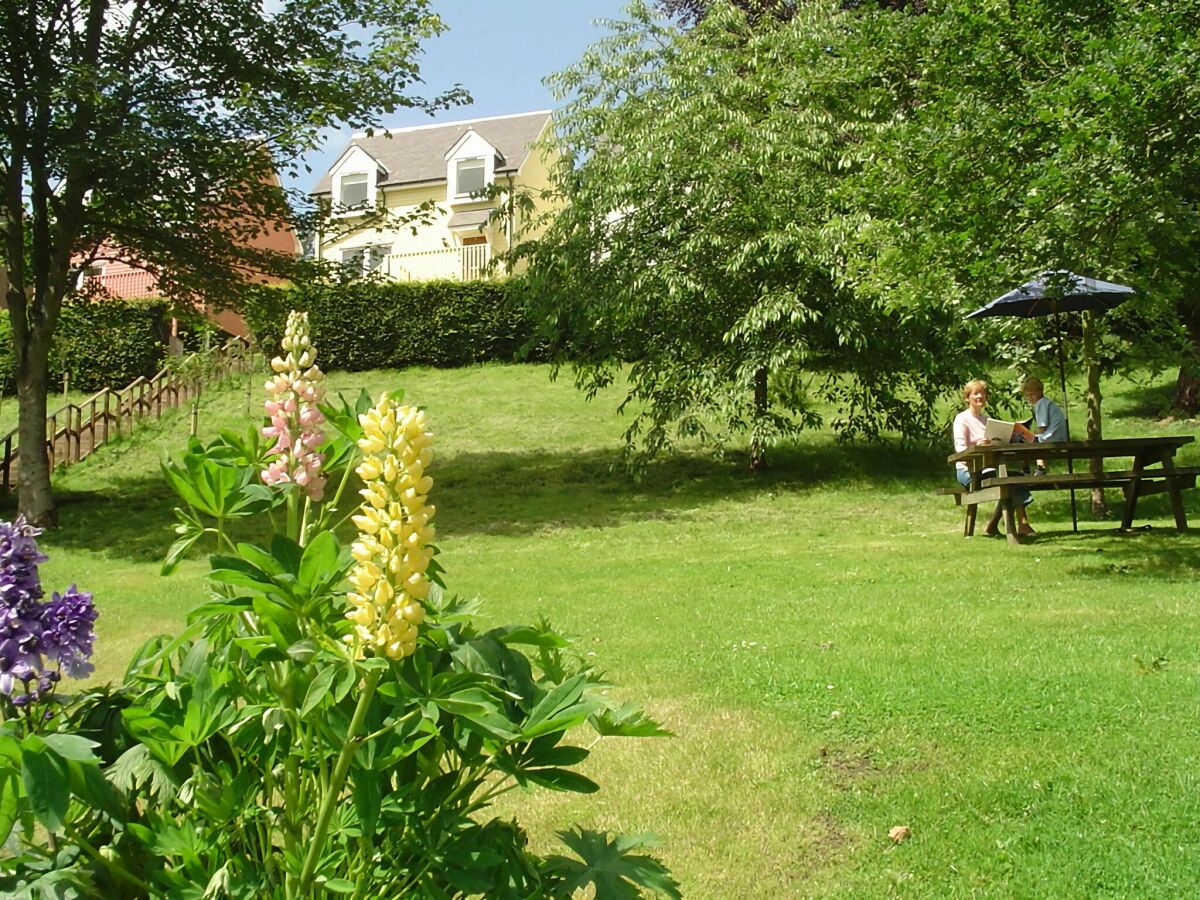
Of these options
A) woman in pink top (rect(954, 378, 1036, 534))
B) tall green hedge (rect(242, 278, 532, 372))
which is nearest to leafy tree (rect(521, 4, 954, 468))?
woman in pink top (rect(954, 378, 1036, 534))

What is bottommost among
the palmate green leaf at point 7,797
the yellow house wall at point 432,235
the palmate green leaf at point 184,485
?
the palmate green leaf at point 7,797

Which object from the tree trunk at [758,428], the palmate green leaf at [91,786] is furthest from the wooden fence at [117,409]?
the palmate green leaf at [91,786]

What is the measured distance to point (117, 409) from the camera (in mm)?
22859

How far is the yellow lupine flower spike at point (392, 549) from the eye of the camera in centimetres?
168

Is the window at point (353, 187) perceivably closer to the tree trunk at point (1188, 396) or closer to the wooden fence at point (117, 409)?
the wooden fence at point (117, 409)

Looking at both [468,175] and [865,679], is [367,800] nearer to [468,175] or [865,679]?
[865,679]

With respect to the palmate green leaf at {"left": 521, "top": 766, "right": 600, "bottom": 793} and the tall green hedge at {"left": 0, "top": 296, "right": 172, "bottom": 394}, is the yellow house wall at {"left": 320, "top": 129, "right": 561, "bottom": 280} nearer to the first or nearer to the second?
the tall green hedge at {"left": 0, "top": 296, "right": 172, "bottom": 394}

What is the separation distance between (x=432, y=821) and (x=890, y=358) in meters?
16.5

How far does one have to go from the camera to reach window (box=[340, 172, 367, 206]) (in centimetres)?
4094

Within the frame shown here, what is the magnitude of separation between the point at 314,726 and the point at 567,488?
52.4 ft

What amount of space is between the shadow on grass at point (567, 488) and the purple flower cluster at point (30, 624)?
1264 cm

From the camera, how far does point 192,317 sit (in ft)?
66.6

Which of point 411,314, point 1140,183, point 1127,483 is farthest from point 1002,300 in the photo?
point 411,314

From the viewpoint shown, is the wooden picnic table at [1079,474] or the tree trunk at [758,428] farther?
the tree trunk at [758,428]
